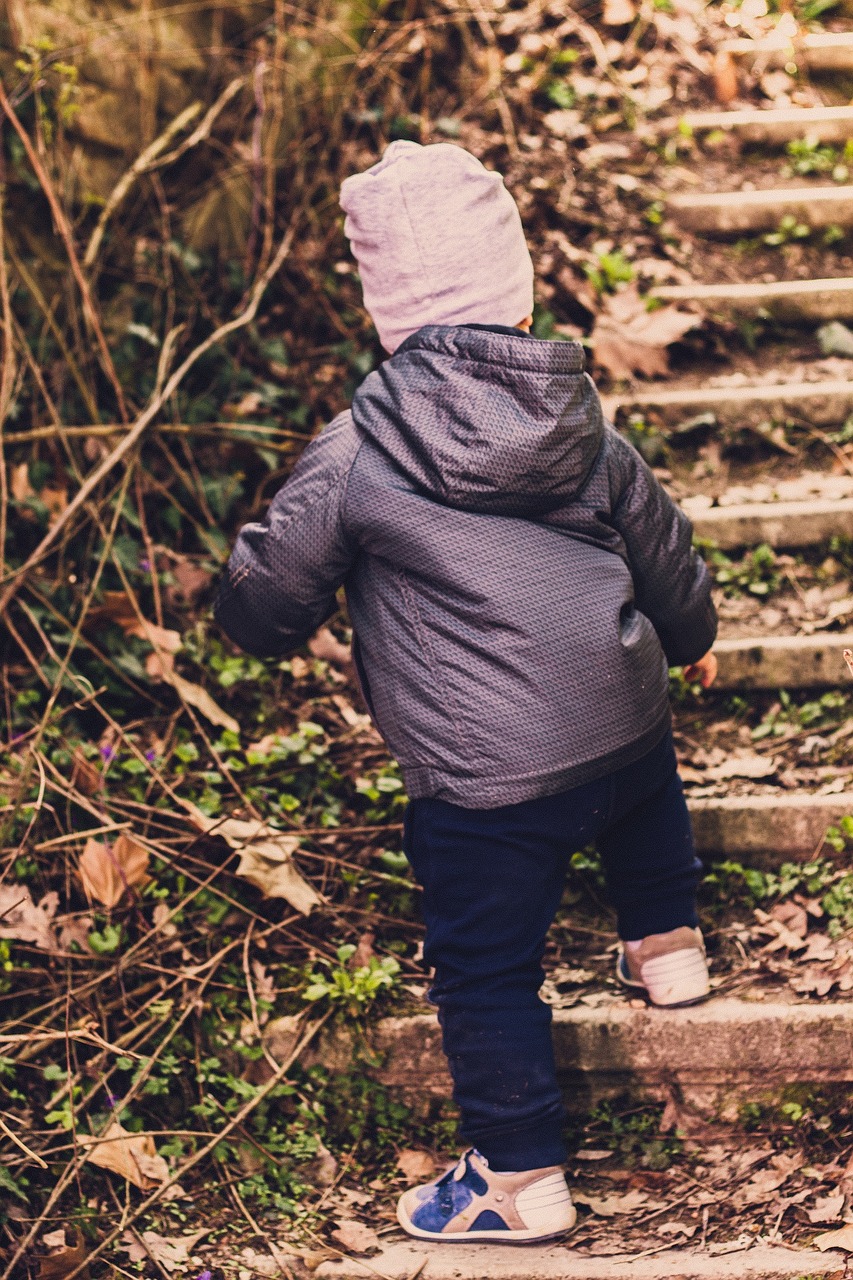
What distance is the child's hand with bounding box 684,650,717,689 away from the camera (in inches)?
93.3

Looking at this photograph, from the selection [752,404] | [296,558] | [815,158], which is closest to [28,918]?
[296,558]

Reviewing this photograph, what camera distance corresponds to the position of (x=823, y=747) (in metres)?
2.79

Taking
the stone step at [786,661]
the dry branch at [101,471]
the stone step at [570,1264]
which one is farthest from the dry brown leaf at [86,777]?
the stone step at [786,661]

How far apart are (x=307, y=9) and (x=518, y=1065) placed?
3.82 metres

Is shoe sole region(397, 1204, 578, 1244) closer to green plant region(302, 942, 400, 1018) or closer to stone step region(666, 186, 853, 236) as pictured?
green plant region(302, 942, 400, 1018)

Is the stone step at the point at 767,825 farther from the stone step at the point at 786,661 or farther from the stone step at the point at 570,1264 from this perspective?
the stone step at the point at 570,1264

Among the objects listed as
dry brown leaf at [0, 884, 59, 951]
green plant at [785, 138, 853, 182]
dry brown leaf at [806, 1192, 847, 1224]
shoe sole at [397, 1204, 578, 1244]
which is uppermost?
green plant at [785, 138, 853, 182]

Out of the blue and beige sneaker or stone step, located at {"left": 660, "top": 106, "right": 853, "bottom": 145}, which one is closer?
the blue and beige sneaker

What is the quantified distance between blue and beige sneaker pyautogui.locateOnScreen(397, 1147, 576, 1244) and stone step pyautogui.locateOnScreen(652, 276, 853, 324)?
9.58ft

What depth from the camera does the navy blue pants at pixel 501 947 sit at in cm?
192

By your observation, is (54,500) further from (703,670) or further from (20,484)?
(703,670)

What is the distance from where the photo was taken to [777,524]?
3.21 metres

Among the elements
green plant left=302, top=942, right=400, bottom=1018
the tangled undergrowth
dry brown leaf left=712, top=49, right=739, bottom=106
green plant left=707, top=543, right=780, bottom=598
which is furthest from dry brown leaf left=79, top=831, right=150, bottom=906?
dry brown leaf left=712, top=49, right=739, bottom=106

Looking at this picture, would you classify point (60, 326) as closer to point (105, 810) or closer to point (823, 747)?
point (105, 810)
